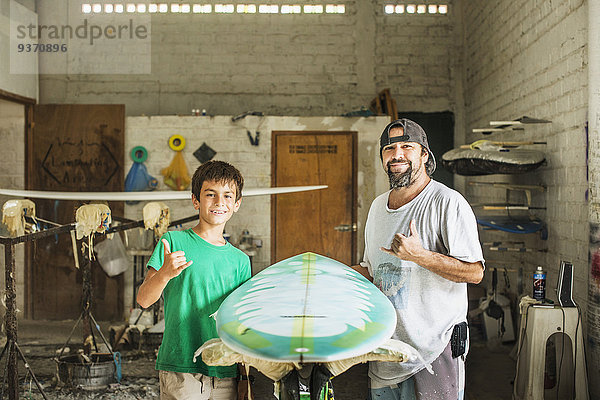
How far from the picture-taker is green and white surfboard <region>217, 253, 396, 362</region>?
52.8 inches

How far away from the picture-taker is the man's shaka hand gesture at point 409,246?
168cm

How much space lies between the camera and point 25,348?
4355 millimetres

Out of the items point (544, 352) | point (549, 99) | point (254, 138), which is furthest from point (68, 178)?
point (544, 352)

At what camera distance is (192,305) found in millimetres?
1714

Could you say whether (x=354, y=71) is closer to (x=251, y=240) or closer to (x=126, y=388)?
(x=251, y=240)

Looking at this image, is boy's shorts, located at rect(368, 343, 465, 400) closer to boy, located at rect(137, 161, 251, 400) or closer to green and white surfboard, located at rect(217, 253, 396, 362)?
Answer: green and white surfboard, located at rect(217, 253, 396, 362)

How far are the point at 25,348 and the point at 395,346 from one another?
150 inches

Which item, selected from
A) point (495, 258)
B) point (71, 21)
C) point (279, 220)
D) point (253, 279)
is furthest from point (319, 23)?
point (253, 279)

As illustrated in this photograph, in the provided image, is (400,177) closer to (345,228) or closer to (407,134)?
(407,134)

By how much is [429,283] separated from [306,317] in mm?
511

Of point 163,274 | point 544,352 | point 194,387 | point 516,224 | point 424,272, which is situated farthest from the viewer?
point 516,224

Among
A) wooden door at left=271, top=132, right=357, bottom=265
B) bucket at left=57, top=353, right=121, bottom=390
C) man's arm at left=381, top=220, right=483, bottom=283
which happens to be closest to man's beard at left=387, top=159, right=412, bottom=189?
man's arm at left=381, top=220, right=483, bottom=283

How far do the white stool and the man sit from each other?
4.31 feet

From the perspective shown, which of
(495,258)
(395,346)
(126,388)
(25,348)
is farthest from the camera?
(495,258)
